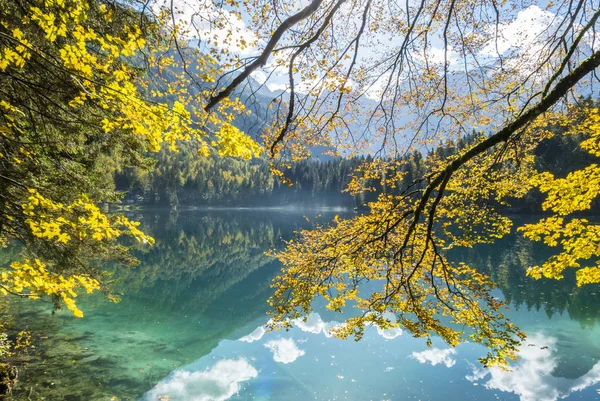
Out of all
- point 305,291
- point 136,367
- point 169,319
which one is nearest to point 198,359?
point 136,367

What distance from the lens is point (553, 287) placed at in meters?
24.2

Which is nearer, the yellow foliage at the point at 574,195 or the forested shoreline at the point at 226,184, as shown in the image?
the yellow foliage at the point at 574,195

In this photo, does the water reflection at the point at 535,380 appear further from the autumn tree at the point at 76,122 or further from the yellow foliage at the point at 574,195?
the autumn tree at the point at 76,122

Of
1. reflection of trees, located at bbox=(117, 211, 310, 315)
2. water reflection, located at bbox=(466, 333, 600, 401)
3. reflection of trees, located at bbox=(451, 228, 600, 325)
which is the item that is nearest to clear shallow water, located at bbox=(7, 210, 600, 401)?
water reflection, located at bbox=(466, 333, 600, 401)

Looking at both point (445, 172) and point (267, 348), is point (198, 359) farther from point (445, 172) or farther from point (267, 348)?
point (445, 172)

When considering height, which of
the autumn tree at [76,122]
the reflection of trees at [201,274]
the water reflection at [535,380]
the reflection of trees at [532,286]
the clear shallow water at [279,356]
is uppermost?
the autumn tree at [76,122]

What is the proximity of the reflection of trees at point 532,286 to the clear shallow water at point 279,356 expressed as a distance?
0.47 feet

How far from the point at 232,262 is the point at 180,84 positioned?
34.3 m

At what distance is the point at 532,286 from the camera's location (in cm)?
2478

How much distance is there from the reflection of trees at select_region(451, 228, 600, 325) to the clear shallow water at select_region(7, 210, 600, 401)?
0.47 feet

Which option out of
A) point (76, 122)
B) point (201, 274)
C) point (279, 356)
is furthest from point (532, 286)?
point (76, 122)

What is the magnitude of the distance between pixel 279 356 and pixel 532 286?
20437 mm

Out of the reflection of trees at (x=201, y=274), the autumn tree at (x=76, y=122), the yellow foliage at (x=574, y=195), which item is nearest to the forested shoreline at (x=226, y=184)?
the reflection of trees at (x=201, y=274)

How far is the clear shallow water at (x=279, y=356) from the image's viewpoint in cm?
1195
